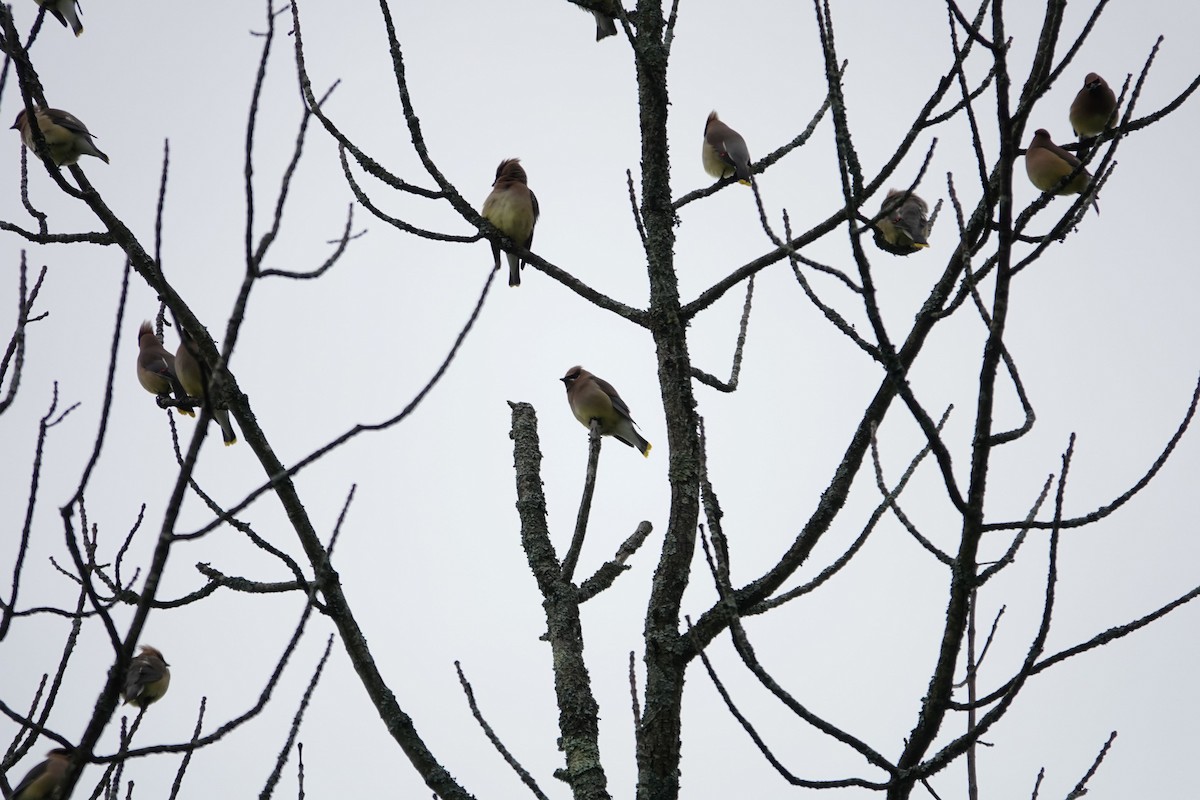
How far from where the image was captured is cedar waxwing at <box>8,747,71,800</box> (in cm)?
550

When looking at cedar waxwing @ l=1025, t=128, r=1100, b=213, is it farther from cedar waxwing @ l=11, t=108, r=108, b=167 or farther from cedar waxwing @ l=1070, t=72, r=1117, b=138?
cedar waxwing @ l=11, t=108, r=108, b=167

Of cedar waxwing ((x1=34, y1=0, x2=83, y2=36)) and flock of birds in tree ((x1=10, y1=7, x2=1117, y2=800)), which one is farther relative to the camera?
cedar waxwing ((x1=34, y1=0, x2=83, y2=36))

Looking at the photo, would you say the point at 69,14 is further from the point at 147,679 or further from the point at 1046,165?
the point at 1046,165

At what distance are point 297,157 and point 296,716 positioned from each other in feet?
2.77

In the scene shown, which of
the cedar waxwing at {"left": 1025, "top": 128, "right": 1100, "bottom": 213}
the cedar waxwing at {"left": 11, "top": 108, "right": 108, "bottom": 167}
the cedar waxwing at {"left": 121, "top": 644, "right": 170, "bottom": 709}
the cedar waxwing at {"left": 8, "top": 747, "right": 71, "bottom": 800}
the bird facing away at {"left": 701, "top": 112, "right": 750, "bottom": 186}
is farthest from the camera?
the bird facing away at {"left": 701, "top": 112, "right": 750, "bottom": 186}

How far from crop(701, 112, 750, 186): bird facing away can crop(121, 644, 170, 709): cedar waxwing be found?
501 cm

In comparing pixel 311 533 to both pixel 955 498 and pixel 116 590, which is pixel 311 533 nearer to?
pixel 116 590

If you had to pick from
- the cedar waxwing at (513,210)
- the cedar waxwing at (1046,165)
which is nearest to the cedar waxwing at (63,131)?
the cedar waxwing at (513,210)

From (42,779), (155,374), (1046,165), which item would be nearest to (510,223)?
(155,374)

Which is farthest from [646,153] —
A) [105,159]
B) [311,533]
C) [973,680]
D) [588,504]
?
[105,159]

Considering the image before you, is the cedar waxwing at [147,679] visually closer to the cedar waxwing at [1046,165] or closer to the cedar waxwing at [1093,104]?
the cedar waxwing at [1046,165]

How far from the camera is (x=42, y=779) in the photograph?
558 cm

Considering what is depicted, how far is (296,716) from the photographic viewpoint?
6.17 feet

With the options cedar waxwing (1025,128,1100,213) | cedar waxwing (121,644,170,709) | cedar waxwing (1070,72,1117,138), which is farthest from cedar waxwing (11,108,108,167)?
cedar waxwing (1070,72,1117,138)
